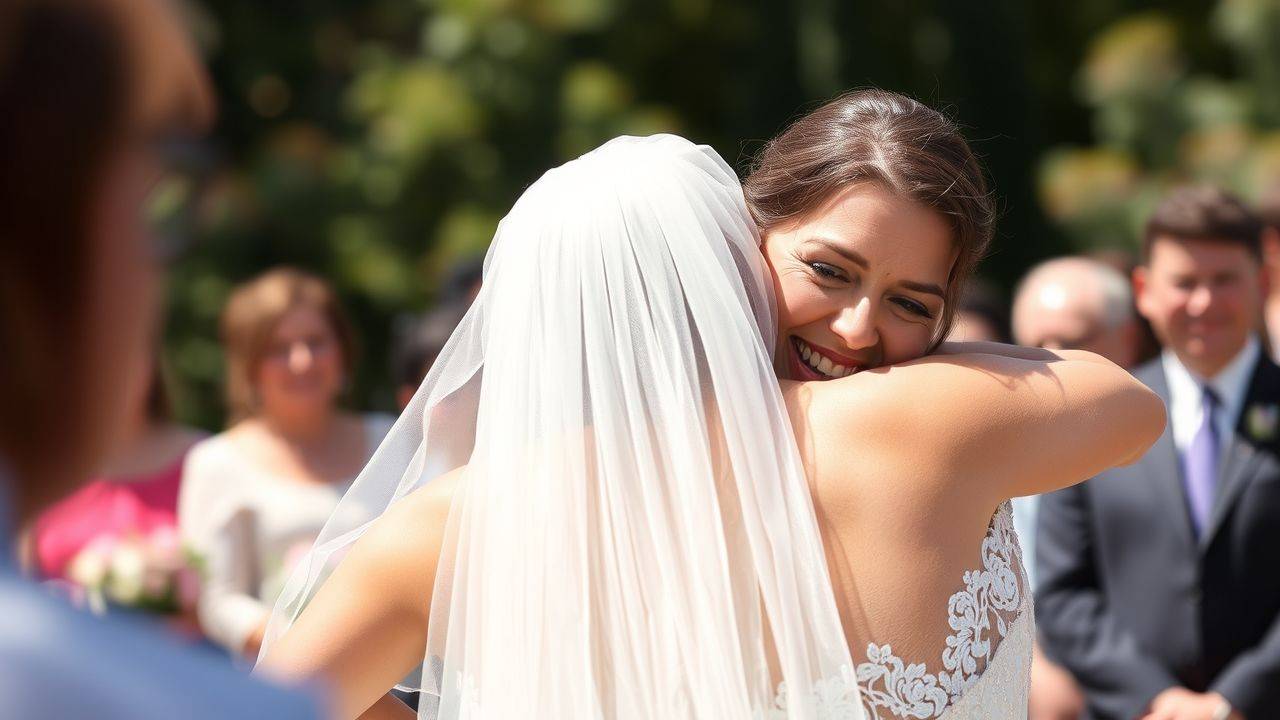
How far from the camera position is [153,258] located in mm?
958

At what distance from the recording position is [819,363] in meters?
2.70

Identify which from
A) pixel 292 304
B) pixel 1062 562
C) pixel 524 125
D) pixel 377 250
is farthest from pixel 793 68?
pixel 1062 562

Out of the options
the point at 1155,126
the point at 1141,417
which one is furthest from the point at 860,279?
the point at 1155,126

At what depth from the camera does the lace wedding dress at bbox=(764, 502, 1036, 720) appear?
2264 millimetres

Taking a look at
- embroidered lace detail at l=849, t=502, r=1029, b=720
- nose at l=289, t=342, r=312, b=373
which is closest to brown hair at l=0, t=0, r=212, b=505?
embroidered lace detail at l=849, t=502, r=1029, b=720

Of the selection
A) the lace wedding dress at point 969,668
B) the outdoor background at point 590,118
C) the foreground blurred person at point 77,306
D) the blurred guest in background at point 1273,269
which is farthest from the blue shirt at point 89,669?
the outdoor background at point 590,118

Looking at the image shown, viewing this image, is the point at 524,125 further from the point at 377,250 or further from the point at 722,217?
Result: the point at 722,217

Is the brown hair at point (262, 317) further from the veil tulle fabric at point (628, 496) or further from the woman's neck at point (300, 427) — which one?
the veil tulle fabric at point (628, 496)

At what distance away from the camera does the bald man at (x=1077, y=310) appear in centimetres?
524

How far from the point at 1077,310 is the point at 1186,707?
1607 millimetres

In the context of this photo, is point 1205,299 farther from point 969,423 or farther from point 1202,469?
point 969,423

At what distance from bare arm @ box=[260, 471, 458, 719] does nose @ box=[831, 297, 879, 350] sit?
2.59 ft

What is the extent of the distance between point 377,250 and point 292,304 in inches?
219

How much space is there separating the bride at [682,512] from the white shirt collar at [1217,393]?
2.37m
